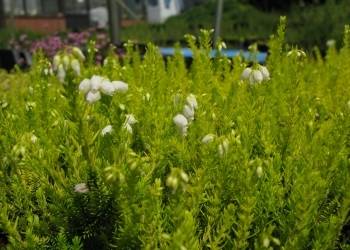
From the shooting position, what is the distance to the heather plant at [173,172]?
180 cm

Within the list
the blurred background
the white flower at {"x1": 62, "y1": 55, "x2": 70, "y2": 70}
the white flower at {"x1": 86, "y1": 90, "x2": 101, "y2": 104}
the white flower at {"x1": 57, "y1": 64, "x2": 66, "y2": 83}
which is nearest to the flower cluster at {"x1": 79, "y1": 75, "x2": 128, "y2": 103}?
the white flower at {"x1": 86, "y1": 90, "x2": 101, "y2": 104}

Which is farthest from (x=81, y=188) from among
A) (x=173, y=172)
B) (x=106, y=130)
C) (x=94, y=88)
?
(x=173, y=172)

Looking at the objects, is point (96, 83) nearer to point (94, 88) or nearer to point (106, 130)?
point (94, 88)

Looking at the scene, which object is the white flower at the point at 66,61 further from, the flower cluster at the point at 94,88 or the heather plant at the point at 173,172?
the flower cluster at the point at 94,88

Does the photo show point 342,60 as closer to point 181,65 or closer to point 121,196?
point 181,65

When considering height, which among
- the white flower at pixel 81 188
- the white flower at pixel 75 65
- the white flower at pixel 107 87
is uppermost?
the white flower at pixel 75 65

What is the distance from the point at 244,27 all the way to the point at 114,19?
486 inches

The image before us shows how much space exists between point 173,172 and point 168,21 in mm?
22988

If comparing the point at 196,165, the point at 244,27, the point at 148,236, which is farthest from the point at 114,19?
the point at 244,27

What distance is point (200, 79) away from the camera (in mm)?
3031

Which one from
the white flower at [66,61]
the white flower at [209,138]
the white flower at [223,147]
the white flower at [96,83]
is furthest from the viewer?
the white flower at [96,83]

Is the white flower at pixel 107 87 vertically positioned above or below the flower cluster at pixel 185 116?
above

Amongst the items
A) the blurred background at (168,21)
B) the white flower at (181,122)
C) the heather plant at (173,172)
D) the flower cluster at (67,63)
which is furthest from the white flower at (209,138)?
the blurred background at (168,21)

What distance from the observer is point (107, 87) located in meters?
2.13
